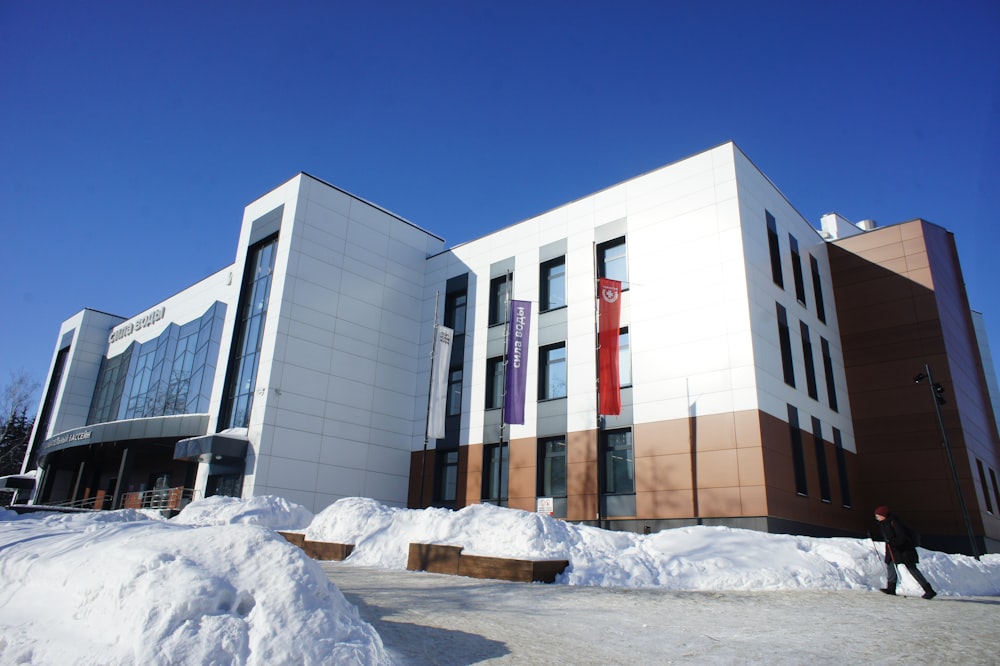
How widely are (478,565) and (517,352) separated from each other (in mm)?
15330

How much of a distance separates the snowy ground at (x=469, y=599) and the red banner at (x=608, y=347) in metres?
8.92

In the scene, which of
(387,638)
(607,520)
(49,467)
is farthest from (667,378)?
(49,467)

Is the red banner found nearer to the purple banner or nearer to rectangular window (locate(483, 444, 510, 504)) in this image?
the purple banner

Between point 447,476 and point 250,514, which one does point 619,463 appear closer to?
point 447,476

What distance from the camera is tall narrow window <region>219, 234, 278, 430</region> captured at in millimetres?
28234

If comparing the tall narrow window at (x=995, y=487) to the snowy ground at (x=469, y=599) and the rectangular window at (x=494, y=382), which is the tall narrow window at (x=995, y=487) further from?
the rectangular window at (x=494, y=382)

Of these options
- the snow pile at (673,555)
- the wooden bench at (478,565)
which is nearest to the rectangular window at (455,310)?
the snow pile at (673,555)

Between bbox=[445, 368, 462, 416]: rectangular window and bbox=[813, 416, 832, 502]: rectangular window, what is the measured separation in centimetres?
1484

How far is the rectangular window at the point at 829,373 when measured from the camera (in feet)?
88.6

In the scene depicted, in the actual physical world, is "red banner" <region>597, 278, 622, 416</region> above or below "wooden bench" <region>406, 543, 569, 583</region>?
above

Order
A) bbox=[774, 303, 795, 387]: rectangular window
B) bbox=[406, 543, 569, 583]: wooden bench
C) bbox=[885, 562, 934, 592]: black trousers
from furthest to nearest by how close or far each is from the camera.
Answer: bbox=[774, 303, 795, 387]: rectangular window → bbox=[406, 543, 569, 583]: wooden bench → bbox=[885, 562, 934, 592]: black trousers

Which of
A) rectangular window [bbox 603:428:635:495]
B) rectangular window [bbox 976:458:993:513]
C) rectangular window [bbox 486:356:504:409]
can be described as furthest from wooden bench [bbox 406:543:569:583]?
rectangular window [bbox 976:458:993:513]

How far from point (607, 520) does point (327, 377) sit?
13.7 meters

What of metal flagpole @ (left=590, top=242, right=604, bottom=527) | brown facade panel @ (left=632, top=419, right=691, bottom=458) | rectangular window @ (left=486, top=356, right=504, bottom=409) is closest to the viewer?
brown facade panel @ (left=632, top=419, right=691, bottom=458)
